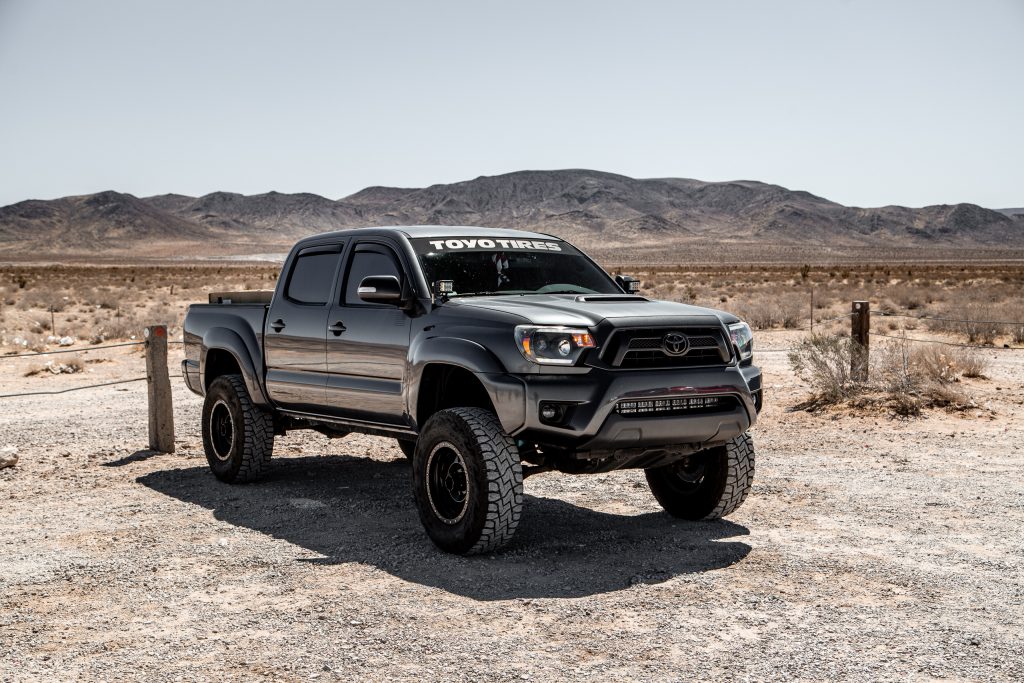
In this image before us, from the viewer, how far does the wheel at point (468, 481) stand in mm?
6312

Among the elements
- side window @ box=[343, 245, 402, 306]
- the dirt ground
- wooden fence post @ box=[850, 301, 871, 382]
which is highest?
side window @ box=[343, 245, 402, 306]

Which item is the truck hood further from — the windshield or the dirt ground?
the dirt ground

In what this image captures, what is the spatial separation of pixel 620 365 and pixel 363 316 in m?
2.21

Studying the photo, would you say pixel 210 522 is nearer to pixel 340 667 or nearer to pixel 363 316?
pixel 363 316

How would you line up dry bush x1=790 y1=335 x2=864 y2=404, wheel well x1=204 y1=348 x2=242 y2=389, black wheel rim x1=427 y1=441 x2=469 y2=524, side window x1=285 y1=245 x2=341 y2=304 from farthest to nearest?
dry bush x1=790 y1=335 x2=864 y2=404 → wheel well x1=204 y1=348 x2=242 y2=389 → side window x1=285 y1=245 x2=341 y2=304 → black wheel rim x1=427 y1=441 x2=469 y2=524

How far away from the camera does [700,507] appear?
7.44m

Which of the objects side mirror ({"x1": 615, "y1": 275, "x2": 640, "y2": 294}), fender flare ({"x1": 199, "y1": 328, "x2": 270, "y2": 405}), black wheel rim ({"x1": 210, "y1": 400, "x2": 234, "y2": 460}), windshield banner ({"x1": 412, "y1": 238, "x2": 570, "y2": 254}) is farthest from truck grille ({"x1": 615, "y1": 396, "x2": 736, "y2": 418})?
black wheel rim ({"x1": 210, "y1": 400, "x2": 234, "y2": 460})

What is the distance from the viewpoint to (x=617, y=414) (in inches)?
241

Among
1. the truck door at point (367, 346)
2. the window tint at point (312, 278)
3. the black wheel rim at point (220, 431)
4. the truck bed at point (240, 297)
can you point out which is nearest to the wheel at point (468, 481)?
the truck door at point (367, 346)

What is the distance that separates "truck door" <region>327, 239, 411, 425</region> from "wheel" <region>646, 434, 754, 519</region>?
2.03 metres

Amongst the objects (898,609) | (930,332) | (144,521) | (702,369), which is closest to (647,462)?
(702,369)

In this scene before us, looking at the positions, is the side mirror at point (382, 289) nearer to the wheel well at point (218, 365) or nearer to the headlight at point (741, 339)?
the headlight at point (741, 339)

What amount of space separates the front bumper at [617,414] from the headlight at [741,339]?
1.49 feet

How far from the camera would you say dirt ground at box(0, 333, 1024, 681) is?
4793mm
